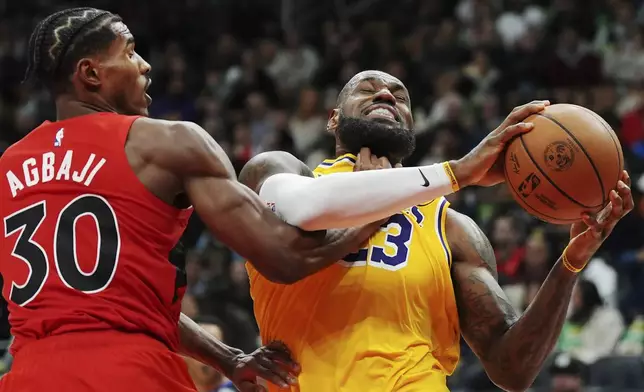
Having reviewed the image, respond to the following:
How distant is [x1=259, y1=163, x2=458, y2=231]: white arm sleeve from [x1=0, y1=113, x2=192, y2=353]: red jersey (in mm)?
490

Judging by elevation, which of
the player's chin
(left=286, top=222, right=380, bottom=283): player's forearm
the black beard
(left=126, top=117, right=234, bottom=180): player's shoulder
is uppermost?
(left=126, top=117, right=234, bottom=180): player's shoulder

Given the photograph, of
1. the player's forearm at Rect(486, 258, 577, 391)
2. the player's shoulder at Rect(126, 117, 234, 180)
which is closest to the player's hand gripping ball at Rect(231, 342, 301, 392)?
the player's forearm at Rect(486, 258, 577, 391)

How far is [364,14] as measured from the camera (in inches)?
643

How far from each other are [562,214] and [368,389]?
1.07 m

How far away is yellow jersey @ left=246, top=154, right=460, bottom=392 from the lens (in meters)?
4.32

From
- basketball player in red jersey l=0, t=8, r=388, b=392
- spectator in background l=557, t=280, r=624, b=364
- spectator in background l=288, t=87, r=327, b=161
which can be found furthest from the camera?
spectator in background l=288, t=87, r=327, b=161

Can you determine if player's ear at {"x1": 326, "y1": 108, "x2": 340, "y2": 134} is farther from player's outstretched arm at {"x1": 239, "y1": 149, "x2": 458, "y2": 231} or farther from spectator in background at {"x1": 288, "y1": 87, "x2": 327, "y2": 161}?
spectator in background at {"x1": 288, "y1": 87, "x2": 327, "y2": 161}

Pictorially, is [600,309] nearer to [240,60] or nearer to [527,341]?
[527,341]

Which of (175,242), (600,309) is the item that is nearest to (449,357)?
(175,242)

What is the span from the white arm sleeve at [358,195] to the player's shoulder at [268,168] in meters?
0.31

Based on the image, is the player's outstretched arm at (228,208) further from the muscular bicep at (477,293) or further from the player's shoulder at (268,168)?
the muscular bicep at (477,293)

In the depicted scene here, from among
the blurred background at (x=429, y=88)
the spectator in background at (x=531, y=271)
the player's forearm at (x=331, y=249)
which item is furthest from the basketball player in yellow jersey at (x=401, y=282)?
the spectator in background at (x=531, y=271)

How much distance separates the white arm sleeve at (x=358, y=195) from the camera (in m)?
3.91

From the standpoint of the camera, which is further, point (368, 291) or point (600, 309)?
point (600, 309)
